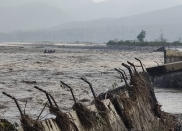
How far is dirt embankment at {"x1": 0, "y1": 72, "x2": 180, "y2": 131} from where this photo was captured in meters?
10.9

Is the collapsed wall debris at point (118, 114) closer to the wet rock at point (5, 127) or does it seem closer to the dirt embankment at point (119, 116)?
the dirt embankment at point (119, 116)

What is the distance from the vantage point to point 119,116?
46.4 ft

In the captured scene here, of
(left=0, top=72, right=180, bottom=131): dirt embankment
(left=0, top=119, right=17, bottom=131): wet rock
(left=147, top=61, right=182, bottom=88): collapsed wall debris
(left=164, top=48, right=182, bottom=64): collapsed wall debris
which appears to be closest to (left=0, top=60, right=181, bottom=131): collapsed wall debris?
(left=0, top=72, right=180, bottom=131): dirt embankment

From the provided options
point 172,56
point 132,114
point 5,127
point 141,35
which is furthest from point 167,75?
point 141,35

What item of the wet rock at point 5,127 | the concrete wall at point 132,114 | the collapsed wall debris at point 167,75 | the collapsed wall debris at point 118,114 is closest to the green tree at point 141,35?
the collapsed wall debris at point 167,75

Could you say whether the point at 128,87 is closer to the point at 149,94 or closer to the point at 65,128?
the point at 149,94

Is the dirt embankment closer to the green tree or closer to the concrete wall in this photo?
the concrete wall

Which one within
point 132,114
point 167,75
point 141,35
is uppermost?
point 132,114

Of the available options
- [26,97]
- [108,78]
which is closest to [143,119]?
[26,97]

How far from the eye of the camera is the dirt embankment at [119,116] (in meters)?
10.9

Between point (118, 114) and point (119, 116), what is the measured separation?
0.06 metres

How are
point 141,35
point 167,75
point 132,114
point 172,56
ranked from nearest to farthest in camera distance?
point 132,114 < point 167,75 < point 172,56 < point 141,35

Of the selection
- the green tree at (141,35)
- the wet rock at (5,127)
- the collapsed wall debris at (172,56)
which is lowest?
the green tree at (141,35)

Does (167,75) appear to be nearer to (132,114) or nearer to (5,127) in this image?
(132,114)
